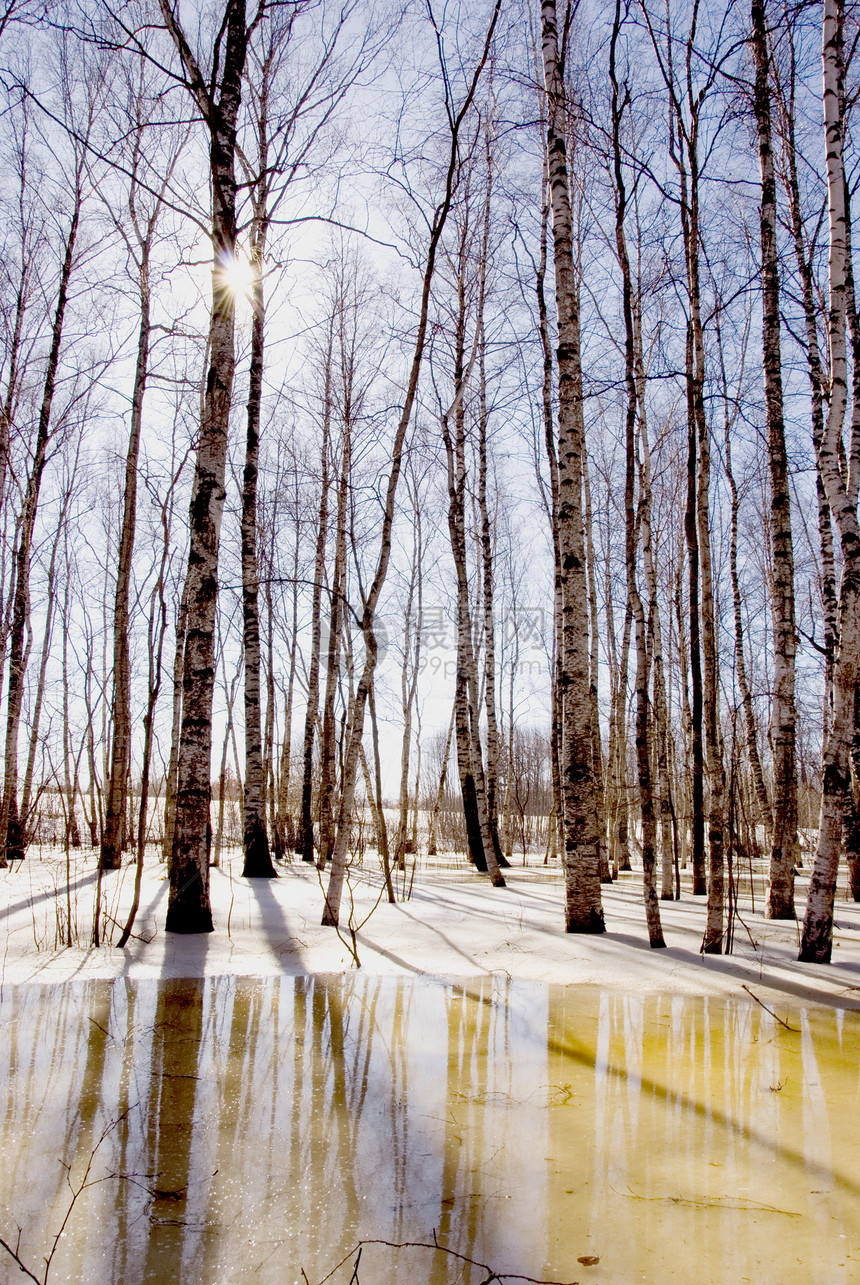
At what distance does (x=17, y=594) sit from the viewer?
9.76 meters

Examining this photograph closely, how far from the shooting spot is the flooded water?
5.07 feet

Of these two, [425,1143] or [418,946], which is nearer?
[425,1143]

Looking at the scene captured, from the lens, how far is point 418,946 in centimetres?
468

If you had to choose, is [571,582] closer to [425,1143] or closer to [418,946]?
[418,946]

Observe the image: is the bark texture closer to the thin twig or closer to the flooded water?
the thin twig

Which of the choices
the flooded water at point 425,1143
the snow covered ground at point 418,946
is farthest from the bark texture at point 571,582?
the flooded water at point 425,1143

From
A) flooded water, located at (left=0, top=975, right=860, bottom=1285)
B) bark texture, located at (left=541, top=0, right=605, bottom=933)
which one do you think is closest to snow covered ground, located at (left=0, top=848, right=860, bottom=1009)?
bark texture, located at (left=541, top=0, right=605, bottom=933)

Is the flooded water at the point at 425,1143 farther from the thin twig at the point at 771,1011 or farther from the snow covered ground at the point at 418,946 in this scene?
the snow covered ground at the point at 418,946

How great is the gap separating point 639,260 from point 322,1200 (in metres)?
10.3

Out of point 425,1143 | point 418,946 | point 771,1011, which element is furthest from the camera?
point 418,946

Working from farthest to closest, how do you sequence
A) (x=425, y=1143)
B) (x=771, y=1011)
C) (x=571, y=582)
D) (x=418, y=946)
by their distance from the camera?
(x=571, y=582) < (x=418, y=946) < (x=771, y=1011) < (x=425, y=1143)

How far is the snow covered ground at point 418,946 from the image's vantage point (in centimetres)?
392

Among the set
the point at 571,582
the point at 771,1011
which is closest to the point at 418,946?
the point at 771,1011

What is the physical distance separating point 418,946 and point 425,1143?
8.88 ft
